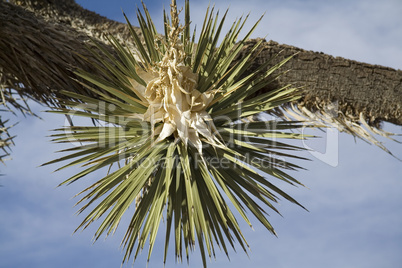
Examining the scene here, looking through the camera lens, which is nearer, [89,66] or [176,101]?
[176,101]

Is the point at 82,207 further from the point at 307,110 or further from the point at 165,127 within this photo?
the point at 307,110

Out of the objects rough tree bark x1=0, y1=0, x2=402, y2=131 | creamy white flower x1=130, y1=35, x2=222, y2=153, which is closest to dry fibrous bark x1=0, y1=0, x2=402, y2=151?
rough tree bark x1=0, y1=0, x2=402, y2=131

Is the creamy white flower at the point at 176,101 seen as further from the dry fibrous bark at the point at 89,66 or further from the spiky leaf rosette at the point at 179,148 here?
the dry fibrous bark at the point at 89,66

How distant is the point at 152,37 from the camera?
3439mm

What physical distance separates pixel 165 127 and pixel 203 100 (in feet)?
0.97

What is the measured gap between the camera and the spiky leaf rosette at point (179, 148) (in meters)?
3.09

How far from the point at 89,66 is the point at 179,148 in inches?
47.2

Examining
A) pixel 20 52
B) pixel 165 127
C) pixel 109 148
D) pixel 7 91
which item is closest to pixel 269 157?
pixel 165 127

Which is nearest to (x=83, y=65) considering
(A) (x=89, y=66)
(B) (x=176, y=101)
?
(A) (x=89, y=66)

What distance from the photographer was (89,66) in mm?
3865

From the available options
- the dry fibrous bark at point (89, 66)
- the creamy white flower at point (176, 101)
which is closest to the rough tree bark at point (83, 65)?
the dry fibrous bark at point (89, 66)

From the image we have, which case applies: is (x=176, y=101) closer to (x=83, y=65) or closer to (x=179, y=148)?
(x=179, y=148)

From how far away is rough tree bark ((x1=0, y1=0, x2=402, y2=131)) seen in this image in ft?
12.3

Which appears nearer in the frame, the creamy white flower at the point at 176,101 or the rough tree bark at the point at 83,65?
the creamy white flower at the point at 176,101
